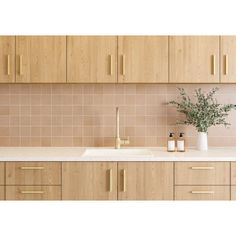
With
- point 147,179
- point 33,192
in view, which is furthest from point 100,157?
point 33,192

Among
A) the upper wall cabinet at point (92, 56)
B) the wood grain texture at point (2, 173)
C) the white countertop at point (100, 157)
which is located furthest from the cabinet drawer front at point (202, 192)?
the wood grain texture at point (2, 173)

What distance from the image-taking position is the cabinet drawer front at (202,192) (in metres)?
3.79

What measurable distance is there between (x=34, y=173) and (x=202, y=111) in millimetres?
1937

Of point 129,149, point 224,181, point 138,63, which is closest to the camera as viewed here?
point 224,181

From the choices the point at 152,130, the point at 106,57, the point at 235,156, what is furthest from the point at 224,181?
the point at 106,57

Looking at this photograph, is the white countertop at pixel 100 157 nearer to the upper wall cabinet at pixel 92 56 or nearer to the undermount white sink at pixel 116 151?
the undermount white sink at pixel 116 151

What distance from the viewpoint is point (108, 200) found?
12.5ft

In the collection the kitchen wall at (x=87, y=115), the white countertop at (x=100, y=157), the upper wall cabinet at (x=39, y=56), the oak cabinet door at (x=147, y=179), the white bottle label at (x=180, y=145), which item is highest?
the upper wall cabinet at (x=39, y=56)

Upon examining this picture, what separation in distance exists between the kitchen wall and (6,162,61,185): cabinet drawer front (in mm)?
779

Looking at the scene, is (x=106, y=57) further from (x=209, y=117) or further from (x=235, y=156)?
(x=235, y=156)

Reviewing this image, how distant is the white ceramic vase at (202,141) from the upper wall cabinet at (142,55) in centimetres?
81

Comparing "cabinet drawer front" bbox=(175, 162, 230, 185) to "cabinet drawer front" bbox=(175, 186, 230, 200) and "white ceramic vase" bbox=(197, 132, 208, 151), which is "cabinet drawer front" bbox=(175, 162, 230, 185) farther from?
"white ceramic vase" bbox=(197, 132, 208, 151)

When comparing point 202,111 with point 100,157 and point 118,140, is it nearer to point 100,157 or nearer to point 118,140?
point 118,140

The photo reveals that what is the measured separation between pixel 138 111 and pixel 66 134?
89 centimetres
